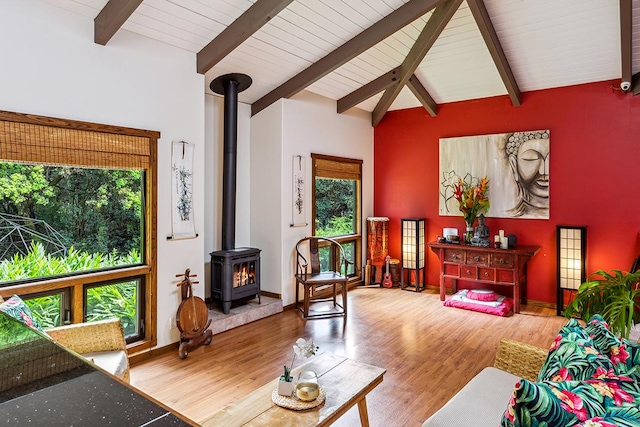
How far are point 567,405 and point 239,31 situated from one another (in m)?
3.54

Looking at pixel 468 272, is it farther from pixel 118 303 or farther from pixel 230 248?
pixel 118 303

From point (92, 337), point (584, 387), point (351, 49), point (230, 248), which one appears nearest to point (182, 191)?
point (230, 248)

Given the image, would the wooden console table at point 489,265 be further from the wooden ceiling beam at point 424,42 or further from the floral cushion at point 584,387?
the floral cushion at point 584,387

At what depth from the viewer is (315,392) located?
205 centimetres

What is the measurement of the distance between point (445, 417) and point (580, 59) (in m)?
4.55

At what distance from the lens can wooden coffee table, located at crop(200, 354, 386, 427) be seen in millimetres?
1886

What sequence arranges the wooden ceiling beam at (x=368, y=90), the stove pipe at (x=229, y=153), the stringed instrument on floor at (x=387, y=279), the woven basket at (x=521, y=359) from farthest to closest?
the stringed instrument on floor at (x=387, y=279)
the wooden ceiling beam at (x=368, y=90)
the stove pipe at (x=229, y=153)
the woven basket at (x=521, y=359)

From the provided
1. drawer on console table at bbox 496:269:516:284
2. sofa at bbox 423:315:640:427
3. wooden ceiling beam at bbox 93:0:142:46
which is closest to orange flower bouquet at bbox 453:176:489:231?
drawer on console table at bbox 496:269:516:284

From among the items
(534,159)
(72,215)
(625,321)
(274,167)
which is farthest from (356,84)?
Result: (625,321)

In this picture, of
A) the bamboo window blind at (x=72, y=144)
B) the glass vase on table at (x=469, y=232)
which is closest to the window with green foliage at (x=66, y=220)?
the bamboo window blind at (x=72, y=144)

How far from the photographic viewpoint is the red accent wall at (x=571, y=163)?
481cm

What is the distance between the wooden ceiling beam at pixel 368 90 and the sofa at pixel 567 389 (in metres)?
3.95

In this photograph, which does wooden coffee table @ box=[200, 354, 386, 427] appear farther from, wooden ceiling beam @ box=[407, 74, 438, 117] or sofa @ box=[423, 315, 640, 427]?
wooden ceiling beam @ box=[407, 74, 438, 117]

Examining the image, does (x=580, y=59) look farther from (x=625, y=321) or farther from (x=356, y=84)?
(x=625, y=321)
